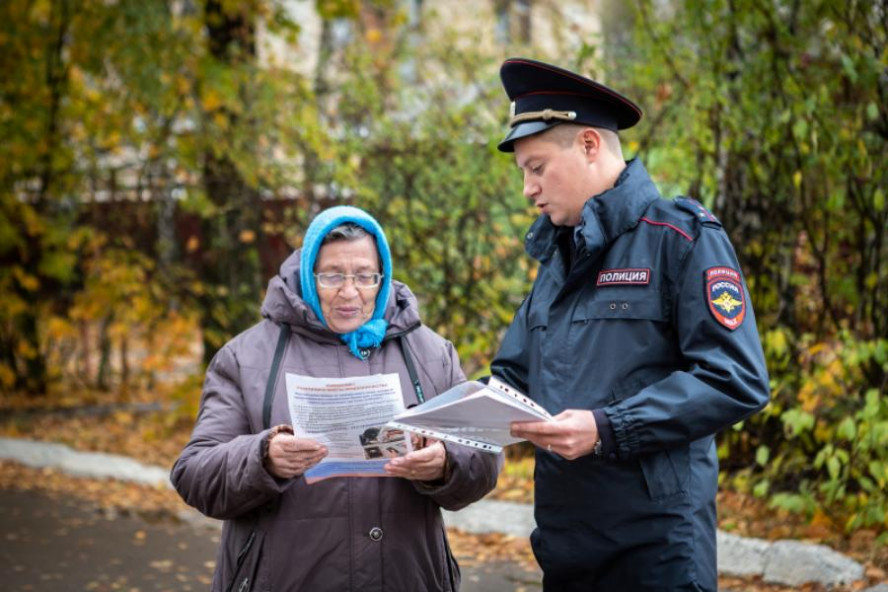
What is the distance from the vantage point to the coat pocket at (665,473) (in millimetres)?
2705

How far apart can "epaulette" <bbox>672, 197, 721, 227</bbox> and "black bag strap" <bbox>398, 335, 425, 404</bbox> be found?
2.98ft

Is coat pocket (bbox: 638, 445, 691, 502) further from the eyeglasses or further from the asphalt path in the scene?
the asphalt path

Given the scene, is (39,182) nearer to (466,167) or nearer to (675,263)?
(466,167)

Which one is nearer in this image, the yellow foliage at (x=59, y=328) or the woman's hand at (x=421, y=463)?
the woman's hand at (x=421, y=463)

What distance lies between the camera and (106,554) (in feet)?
23.1

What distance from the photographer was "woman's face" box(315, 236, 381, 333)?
317cm

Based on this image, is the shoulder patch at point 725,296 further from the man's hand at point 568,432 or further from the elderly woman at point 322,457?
the elderly woman at point 322,457

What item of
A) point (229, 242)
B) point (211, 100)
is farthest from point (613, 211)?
point (211, 100)

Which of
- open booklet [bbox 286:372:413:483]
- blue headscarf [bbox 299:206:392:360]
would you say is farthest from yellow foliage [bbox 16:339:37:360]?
open booklet [bbox 286:372:413:483]

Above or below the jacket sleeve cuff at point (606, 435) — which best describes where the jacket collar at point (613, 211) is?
above

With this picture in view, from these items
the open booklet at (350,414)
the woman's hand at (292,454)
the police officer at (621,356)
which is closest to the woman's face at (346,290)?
the open booklet at (350,414)

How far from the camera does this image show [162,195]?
427 inches

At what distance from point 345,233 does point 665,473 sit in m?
1.18

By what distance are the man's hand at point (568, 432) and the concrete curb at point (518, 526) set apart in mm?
2910
